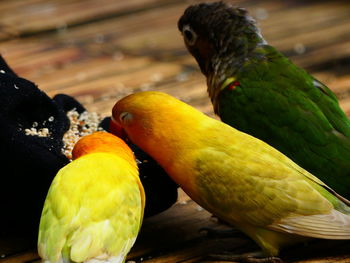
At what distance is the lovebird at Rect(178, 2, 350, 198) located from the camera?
201cm

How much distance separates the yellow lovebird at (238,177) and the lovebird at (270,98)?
15 cm

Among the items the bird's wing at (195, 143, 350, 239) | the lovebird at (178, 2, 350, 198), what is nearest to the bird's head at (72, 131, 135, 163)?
the bird's wing at (195, 143, 350, 239)

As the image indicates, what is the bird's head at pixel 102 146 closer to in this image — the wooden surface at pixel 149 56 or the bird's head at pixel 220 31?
the wooden surface at pixel 149 56

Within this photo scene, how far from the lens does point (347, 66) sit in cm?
348

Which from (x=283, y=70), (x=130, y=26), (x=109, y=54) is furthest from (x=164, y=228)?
(x=130, y=26)

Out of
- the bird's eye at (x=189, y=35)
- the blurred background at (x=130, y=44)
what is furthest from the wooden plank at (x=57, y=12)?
the bird's eye at (x=189, y=35)

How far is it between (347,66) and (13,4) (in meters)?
2.96

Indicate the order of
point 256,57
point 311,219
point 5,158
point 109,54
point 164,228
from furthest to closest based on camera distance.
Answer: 1. point 109,54
2. point 256,57
3. point 164,228
4. point 5,158
5. point 311,219

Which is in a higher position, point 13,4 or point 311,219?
point 311,219

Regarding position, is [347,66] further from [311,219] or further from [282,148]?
[311,219]

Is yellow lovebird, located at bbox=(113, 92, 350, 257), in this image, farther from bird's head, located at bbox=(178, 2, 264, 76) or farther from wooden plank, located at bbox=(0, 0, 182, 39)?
wooden plank, located at bbox=(0, 0, 182, 39)

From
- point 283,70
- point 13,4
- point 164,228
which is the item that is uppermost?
point 283,70

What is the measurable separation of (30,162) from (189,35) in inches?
33.1

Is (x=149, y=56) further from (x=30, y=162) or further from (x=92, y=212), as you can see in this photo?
(x=92, y=212)
